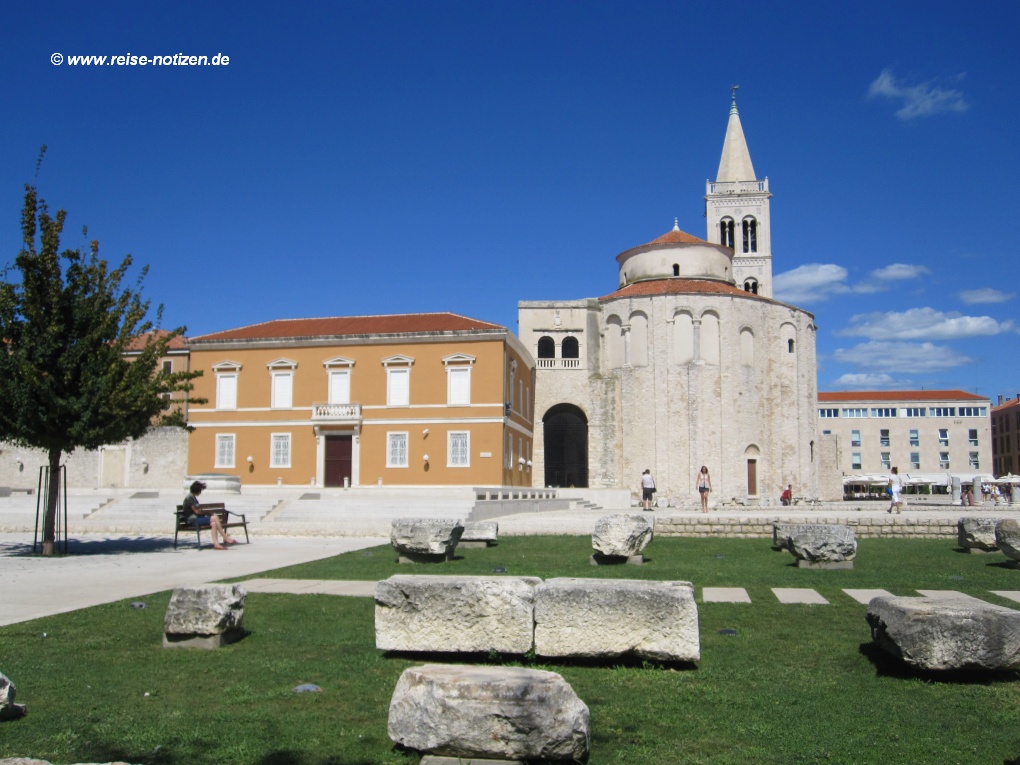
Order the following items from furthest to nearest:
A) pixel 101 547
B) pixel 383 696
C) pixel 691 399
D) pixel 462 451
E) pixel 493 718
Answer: pixel 691 399 → pixel 462 451 → pixel 101 547 → pixel 383 696 → pixel 493 718

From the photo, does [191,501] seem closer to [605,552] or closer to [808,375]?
[605,552]

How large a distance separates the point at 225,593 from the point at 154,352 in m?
10.9

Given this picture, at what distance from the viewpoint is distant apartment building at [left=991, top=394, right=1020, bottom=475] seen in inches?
3634

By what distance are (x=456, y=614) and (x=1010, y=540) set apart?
976 centimetres

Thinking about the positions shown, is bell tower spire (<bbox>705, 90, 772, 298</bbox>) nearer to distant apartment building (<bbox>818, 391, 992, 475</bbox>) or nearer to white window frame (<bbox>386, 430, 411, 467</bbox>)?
distant apartment building (<bbox>818, 391, 992, 475</bbox>)

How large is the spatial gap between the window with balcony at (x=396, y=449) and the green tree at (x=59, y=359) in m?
21.0

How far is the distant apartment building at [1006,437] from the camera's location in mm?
92312

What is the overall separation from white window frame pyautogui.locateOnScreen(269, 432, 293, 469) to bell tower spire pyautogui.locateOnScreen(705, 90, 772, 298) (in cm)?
4001

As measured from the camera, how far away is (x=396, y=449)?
36812 mm

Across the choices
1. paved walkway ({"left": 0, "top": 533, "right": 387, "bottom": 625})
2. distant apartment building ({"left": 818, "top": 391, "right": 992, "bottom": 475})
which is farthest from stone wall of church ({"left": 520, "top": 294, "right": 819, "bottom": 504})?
distant apartment building ({"left": 818, "top": 391, "right": 992, "bottom": 475})

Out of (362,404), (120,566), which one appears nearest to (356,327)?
(362,404)

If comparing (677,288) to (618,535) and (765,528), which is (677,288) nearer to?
(765,528)

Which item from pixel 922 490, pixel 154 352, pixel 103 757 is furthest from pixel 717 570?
pixel 922 490

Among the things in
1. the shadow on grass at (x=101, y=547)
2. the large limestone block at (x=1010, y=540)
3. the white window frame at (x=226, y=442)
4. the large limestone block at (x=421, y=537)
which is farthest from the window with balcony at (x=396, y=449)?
the large limestone block at (x=1010, y=540)
